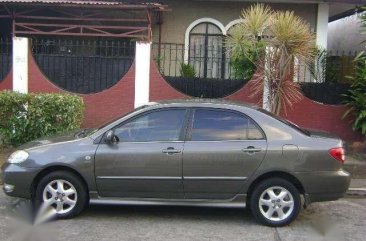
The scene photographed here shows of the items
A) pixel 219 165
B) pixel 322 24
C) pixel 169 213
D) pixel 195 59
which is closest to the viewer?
pixel 219 165

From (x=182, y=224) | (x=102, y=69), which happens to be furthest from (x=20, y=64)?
(x=182, y=224)

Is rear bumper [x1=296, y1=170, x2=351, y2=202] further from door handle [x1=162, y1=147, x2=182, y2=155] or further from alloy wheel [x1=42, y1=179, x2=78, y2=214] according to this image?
alloy wheel [x1=42, y1=179, x2=78, y2=214]

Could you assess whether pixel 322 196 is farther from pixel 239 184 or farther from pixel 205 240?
pixel 205 240

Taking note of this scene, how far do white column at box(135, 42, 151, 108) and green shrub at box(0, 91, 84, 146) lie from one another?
1.65 metres

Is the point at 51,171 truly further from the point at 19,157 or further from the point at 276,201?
the point at 276,201

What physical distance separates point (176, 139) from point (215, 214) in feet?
3.92

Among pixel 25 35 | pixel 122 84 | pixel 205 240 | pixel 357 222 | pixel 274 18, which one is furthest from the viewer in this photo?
pixel 25 35

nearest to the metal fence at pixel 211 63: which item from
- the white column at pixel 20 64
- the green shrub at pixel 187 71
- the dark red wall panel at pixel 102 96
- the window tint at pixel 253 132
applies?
the green shrub at pixel 187 71

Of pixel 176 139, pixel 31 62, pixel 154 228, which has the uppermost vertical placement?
pixel 31 62

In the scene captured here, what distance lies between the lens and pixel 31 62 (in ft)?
37.5

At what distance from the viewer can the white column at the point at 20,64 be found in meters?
11.3

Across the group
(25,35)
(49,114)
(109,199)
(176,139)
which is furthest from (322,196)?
(25,35)

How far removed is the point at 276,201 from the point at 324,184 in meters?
0.60

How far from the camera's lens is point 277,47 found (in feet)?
33.1
